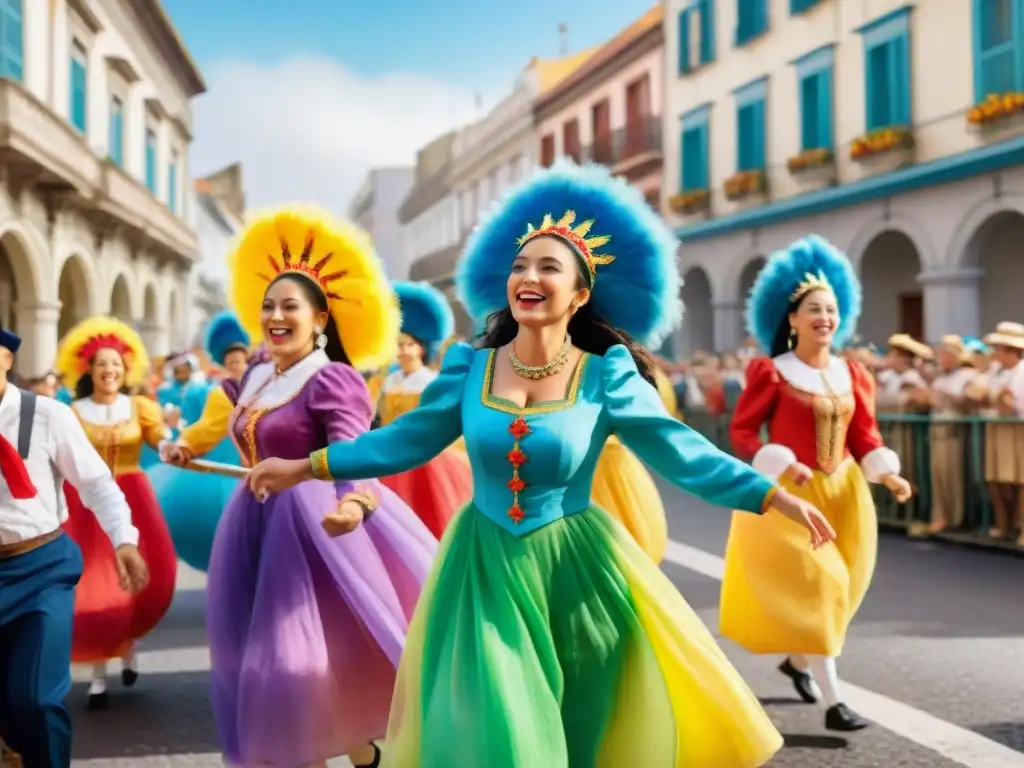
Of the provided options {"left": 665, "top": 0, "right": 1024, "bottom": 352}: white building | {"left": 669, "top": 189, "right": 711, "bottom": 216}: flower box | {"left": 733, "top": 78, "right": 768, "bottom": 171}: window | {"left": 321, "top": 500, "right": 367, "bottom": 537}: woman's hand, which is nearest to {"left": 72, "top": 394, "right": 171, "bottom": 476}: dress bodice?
A: {"left": 321, "top": 500, "right": 367, "bottom": 537}: woman's hand

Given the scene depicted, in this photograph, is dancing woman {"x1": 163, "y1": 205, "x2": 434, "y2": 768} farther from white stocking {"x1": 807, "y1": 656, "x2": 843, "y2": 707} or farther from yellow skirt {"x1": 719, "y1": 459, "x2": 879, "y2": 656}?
white stocking {"x1": 807, "y1": 656, "x2": 843, "y2": 707}

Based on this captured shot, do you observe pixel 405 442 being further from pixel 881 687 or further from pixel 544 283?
pixel 881 687

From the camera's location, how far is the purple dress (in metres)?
4.35

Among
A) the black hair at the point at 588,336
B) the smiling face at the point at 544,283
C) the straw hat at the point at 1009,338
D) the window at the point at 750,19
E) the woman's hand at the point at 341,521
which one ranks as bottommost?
the woman's hand at the point at 341,521

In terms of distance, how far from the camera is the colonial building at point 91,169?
19922 mm

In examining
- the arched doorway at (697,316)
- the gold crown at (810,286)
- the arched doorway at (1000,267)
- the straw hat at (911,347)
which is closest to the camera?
the gold crown at (810,286)

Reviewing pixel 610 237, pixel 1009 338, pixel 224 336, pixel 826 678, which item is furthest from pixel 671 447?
pixel 1009 338

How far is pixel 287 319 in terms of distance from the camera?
4.93m

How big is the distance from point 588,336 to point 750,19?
76.5ft

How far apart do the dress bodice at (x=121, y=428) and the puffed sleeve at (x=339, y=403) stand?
2.47 metres

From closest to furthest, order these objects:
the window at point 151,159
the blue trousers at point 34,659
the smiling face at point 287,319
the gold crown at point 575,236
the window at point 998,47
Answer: the gold crown at point 575,236 → the blue trousers at point 34,659 → the smiling face at point 287,319 → the window at point 998,47 → the window at point 151,159

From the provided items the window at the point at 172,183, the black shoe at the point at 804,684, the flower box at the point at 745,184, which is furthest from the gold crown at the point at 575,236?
the window at the point at 172,183

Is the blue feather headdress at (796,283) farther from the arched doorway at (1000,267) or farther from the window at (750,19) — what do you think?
the window at (750,19)

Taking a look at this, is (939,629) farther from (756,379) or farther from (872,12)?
(872,12)
